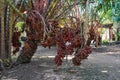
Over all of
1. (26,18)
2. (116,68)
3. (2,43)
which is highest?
(26,18)

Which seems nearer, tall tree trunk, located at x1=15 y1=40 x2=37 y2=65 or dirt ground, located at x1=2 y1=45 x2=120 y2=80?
dirt ground, located at x1=2 y1=45 x2=120 y2=80

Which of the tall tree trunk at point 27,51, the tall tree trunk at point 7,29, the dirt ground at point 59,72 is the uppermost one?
the tall tree trunk at point 7,29

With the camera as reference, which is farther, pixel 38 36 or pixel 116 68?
pixel 116 68

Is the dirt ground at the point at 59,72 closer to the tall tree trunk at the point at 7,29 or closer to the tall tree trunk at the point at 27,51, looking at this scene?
the tall tree trunk at the point at 27,51

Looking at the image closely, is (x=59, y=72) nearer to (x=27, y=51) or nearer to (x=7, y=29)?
(x=27, y=51)

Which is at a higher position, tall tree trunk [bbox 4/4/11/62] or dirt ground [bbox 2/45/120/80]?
tall tree trunk [bbox 4/4/11/62]

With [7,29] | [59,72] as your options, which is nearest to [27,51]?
[7,29]

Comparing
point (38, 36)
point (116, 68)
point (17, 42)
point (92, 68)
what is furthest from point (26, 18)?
point (116, 68)

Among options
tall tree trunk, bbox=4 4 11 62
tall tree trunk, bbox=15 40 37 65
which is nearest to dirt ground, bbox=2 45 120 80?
tall tree trunk, bbox=15 40 37 65

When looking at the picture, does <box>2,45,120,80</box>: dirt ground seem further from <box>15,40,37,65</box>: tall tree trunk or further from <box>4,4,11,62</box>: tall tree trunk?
<box>4,4,11,62</box>: tall tree trunk

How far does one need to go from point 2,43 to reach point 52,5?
1401 mm

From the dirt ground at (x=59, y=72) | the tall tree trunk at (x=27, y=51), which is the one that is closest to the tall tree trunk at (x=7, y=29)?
the tall tree trunk at (x=27, y=51)

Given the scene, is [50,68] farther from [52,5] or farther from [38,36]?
[52,5]

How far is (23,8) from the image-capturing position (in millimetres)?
7488
